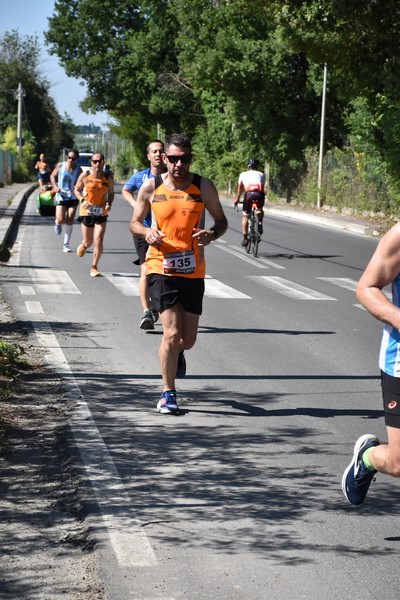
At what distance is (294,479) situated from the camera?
6176 millimetres

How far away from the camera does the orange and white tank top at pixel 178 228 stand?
26.0ft

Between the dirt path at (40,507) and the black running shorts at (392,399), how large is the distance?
141cm

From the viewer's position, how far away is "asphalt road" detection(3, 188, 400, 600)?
474 cm

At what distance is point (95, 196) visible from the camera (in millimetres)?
16547

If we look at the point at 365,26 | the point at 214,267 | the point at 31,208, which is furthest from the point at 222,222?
the point at 31,208

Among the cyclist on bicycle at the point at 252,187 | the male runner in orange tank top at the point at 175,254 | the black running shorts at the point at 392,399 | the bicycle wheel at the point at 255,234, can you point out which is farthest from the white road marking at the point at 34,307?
the bicycle wheel at the point at 255,234

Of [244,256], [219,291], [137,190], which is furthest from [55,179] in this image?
[137,190]

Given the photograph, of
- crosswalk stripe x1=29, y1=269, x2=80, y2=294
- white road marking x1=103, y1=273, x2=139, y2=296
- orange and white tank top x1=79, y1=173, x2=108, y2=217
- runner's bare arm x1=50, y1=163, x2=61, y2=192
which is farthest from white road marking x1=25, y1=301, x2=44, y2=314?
runner's bare arm x1=50, y1=163, x2=61, y2=192

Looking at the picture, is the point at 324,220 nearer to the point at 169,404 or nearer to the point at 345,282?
the point at 345,282

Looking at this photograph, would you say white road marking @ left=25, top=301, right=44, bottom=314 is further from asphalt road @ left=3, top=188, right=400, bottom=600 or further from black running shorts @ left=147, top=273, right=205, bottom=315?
black running shorts @ left=147, top=273, right=205, bottom=315

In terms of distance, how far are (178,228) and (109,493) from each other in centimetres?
266

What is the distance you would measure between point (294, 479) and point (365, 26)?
20.8 meters

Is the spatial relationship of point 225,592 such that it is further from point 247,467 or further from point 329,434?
point 329,434

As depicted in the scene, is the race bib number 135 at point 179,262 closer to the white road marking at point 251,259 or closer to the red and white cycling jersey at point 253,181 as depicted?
the white road marking at point 251,259
